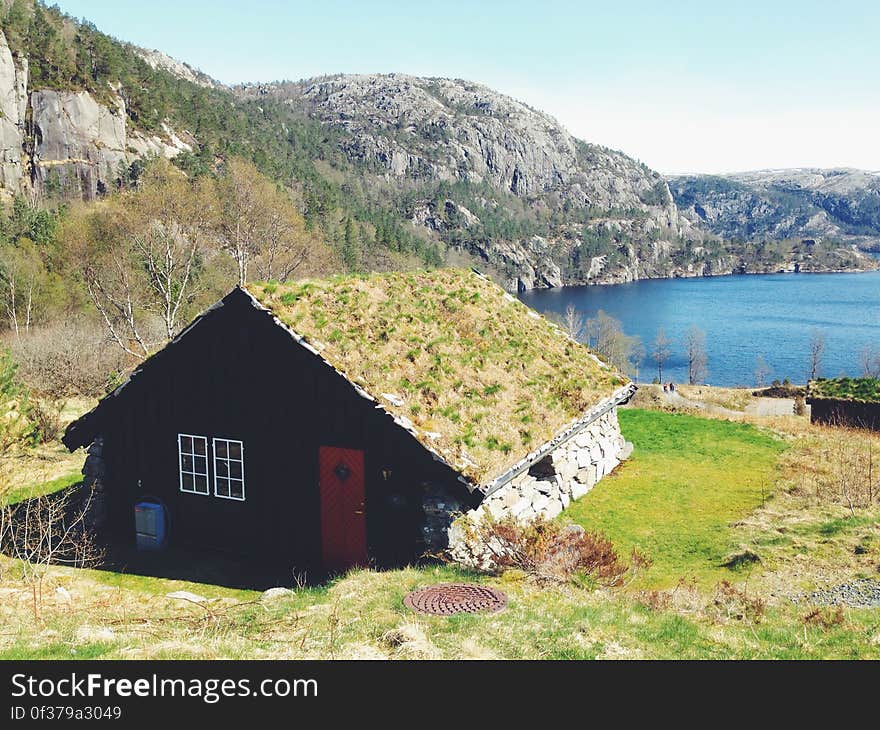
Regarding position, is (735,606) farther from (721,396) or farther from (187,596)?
(721,396)

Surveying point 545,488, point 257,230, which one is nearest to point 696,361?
point 257,230

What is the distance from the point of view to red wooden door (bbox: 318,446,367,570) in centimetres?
1461

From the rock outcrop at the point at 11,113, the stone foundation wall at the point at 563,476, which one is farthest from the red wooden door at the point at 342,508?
the rock outcrop at the point at 11,113

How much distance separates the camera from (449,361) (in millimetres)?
17562

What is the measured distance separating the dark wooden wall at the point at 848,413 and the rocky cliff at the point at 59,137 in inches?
4069

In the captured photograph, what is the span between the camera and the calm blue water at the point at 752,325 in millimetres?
105312

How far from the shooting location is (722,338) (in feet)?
418

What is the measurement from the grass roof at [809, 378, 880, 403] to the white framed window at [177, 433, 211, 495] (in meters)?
28.4

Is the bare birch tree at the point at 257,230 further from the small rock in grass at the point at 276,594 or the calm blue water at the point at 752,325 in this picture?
the calm blue water at the point at 752,325

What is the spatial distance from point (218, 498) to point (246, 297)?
4748mm

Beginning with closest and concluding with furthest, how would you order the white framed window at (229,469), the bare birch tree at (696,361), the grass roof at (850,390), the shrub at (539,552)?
1. the shrub at (539,552)
2. the white framed window at (229,469)
3. the grass roof at (850,390)
4. the bare birch tree at (696,361)

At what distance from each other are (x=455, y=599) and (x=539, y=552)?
284 cm

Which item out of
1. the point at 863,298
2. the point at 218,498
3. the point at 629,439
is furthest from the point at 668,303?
the point at 218,498
